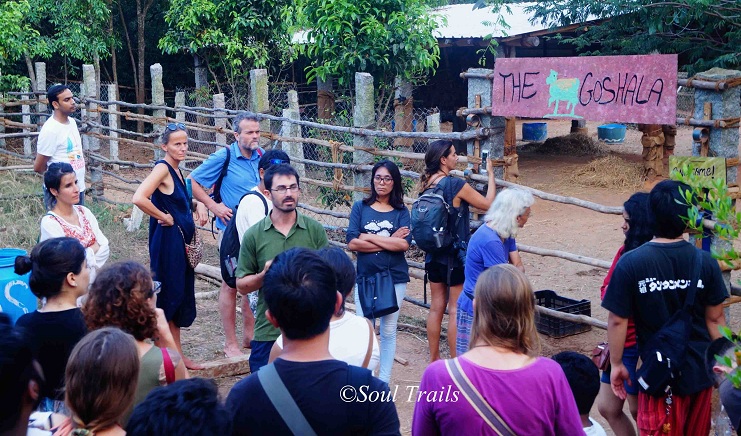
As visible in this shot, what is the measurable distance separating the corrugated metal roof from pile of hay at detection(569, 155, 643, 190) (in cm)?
256

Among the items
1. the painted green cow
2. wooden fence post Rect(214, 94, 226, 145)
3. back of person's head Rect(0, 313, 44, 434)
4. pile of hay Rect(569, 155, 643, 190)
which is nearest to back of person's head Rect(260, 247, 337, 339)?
back of person's head Rect(0, 313, 44, 434)

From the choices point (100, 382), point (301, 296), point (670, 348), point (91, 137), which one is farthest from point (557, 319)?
point (91, 137)

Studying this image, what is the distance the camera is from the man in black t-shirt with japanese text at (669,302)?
3248mm

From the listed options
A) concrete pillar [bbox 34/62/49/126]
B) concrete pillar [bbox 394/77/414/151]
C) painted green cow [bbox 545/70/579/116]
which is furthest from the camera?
concrete pillar [bbox 34/62/49/126]

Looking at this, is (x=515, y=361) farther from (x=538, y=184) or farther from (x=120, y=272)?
→ (x=538, y=184)

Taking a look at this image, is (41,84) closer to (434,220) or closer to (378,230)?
(378,230)

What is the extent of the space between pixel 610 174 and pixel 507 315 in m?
10.8

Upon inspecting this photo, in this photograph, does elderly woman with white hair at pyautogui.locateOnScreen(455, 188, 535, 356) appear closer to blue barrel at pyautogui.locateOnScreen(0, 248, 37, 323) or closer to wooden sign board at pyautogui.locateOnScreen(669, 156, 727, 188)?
wooden sign board at pyautogui.locateOnScreen(669, 156, 727, 188)

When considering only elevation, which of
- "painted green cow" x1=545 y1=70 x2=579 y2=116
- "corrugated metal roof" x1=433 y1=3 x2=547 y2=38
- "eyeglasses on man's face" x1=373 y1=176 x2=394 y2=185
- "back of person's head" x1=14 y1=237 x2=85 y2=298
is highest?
"corrugated metal roof" x1=433 y1=3 x2=547 y2=38

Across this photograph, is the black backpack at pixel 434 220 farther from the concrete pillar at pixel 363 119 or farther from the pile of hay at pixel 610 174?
the pile of hay at pixel 610 174

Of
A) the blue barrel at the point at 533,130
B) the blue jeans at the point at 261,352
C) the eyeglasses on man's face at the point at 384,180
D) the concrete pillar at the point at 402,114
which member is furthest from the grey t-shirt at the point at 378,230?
the blue barrel at the point at 533,130

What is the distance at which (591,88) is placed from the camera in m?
5.00

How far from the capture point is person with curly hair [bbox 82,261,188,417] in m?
2.73

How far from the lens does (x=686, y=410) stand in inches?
133
